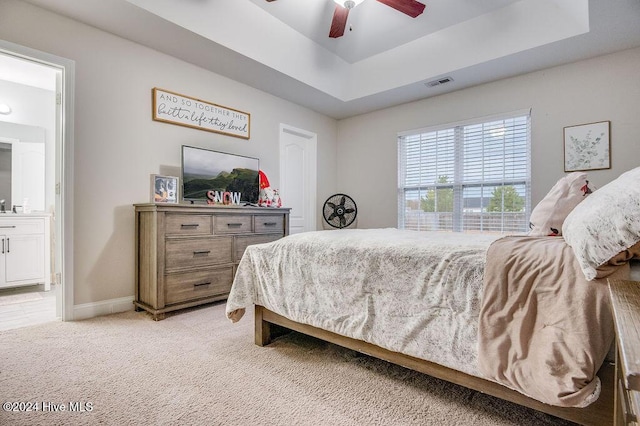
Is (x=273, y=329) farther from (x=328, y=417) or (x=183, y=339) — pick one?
(x=328, y=417)

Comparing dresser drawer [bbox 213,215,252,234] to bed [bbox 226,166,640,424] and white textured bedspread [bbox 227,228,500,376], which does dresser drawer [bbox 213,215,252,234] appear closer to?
white textured bedspread [bbox 227,228,500,376]

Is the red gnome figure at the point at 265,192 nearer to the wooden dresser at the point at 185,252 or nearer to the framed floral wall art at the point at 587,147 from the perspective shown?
the wooden dresser at the point at 185,252

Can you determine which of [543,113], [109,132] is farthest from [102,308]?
[543,113]

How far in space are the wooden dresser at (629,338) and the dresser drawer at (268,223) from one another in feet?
9.51

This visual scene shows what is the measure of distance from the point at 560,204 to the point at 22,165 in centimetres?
557

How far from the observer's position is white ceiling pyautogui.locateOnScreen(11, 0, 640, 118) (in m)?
2.60

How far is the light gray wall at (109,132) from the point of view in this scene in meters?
2.53

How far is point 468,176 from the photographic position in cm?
394

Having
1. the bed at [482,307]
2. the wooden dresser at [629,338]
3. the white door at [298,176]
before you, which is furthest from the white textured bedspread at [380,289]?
the white door at [298,176]

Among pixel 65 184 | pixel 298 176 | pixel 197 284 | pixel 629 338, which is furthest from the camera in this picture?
pixel 298 176

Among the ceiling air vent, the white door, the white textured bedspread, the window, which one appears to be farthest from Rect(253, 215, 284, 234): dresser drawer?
the ceiling air vent

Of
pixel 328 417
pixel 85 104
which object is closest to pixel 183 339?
pixel 328 417

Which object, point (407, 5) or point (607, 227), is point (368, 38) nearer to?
point (407, 5)

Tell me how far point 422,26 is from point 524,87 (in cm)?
133
